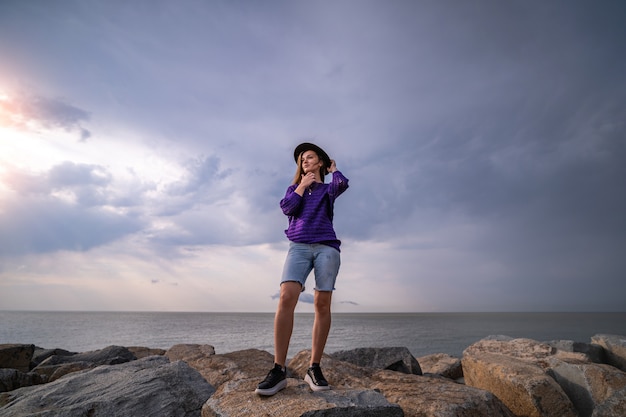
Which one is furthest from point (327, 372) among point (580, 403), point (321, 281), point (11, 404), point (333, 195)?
point (580, 403)

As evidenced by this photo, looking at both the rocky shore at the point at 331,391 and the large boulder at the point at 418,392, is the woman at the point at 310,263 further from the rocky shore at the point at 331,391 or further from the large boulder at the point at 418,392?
the large boulder at the point at 418,392

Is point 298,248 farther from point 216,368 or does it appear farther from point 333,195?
point 216,368

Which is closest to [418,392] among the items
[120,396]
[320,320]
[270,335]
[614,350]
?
[320,320]

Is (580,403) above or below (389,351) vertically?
below

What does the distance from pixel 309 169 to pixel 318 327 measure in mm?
1960

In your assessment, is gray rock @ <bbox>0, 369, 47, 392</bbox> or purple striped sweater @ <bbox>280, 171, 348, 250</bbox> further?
gray rock @ <bbox>0, 369, 47, 392</bbox>

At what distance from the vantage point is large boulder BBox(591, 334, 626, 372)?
9656 mm

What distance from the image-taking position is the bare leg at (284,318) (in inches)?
161

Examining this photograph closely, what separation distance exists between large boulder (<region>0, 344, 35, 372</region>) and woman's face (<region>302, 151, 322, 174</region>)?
34.8 feet

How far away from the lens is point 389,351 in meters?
8.09

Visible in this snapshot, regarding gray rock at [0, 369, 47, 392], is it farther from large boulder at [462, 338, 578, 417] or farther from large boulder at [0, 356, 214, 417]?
large boulder at [462, 338, 578, 417]

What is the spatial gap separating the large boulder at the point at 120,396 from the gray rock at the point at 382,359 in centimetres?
372

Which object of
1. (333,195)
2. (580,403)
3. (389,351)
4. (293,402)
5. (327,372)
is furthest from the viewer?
(389,351)

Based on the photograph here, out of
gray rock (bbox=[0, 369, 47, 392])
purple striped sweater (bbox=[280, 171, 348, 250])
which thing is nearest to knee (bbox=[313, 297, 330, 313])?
purple striped sweater (bbox=[280, 171, 348, 250])
